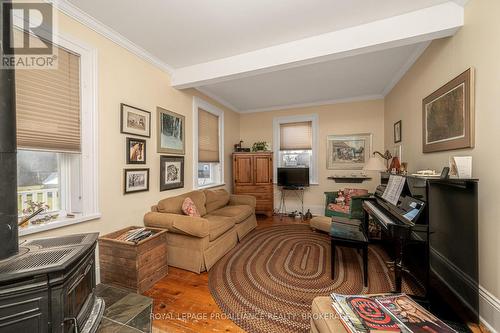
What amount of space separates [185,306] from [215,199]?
2.08 meters

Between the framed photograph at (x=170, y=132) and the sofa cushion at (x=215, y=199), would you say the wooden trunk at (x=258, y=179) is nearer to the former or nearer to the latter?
the sofa cushion at (x=215, y=199)

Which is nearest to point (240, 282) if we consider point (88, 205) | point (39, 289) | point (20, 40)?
point (39, 289)

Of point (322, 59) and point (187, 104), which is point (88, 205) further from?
point (322, 59)

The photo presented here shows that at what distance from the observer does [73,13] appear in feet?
6.23

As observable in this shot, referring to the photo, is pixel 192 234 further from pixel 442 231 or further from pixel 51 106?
pixel 442 231

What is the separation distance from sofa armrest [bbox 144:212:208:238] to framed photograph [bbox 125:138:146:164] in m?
0.74

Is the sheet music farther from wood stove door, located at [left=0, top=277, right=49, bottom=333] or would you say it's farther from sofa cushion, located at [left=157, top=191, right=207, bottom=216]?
wood stove door, located at [left=0, top=277, right=49, bottom=333]

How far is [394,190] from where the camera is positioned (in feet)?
7.54

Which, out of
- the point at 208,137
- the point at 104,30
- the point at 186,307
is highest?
the point at 104,30

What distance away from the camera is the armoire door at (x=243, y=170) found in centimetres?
482

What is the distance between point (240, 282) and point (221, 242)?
0.68m

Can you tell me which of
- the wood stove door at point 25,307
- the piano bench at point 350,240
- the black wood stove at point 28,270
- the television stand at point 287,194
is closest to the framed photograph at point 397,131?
the piano bench at point 350,240

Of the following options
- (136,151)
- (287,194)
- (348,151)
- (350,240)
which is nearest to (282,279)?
(350,240)

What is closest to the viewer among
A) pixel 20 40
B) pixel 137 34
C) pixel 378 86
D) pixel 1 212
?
pixel 1 212
